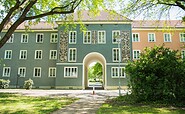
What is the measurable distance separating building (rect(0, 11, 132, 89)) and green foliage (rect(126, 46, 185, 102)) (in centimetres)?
1278

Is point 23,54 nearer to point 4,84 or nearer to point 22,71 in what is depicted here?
point 22,71

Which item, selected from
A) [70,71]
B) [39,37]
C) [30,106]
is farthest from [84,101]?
[39,37]

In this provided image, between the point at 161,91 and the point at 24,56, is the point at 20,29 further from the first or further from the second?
the point at 161,91

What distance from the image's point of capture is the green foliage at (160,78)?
36.7 feet

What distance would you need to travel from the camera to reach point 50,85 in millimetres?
29234

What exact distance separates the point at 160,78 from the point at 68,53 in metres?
18.6

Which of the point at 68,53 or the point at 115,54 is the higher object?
the point at 68,53

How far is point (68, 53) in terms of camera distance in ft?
91.3

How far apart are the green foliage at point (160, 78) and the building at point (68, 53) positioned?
12.8 m

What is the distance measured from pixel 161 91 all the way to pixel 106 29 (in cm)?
1877

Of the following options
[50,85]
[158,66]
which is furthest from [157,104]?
[50,85]

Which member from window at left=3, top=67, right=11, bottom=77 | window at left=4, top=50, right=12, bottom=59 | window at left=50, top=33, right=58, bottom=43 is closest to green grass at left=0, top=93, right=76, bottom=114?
window at left=50, top=33, right=58, bottom=43

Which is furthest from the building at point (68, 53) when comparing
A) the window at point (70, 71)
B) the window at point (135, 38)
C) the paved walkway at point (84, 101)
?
the paved walkway at point (84, 101)

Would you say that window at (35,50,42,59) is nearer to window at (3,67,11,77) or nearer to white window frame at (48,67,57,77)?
white window frame at (48,67,57,77)
